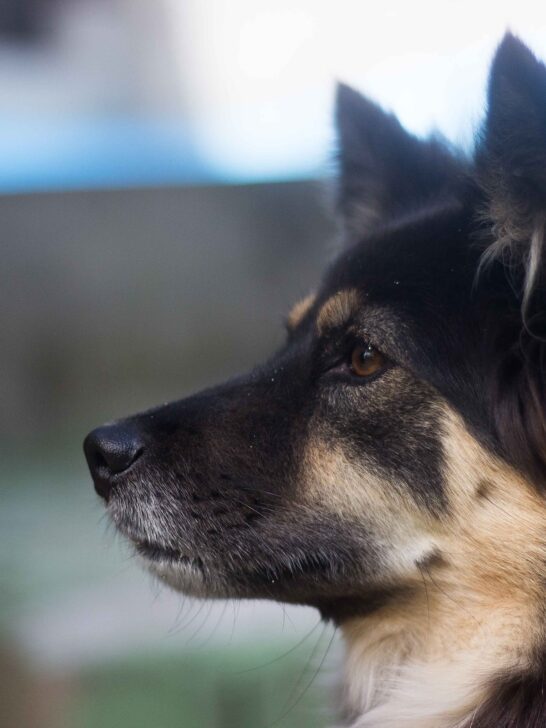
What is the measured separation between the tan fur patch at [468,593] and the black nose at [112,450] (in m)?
0.41

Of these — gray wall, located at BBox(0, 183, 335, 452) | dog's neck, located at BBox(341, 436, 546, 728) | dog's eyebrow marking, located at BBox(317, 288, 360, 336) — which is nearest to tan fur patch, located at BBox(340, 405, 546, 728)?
dog's neck, located at BBox(341, 436, 546, 728)

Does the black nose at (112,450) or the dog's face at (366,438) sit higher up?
the black nose at (112,450)

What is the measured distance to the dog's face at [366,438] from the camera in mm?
1522

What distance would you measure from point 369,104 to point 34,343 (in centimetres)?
267

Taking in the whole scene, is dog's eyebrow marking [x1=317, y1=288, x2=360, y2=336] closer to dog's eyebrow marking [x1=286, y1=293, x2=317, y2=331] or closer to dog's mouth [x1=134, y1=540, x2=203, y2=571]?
dog's eyebrow marking [x1=286, y1=293, x2=317, y2=331]

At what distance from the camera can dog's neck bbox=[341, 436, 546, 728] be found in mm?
1498

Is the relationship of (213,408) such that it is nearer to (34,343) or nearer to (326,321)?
(326,321)

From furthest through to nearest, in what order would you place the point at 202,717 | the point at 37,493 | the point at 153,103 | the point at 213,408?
the point at 37,493
the point at 153,103
the point at 202,717
the point at 213,408

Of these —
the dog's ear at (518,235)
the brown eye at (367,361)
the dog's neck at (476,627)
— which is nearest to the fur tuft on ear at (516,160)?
the dog's ear at (518,235)

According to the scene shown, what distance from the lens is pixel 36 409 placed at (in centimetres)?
430

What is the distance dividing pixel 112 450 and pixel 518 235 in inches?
32.3

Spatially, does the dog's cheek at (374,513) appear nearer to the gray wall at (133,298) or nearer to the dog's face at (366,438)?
the dog's face at (366,438)

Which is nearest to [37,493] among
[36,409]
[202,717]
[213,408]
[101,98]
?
[36,409]

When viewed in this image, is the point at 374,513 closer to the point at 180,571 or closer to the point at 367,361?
the point at 367,361
